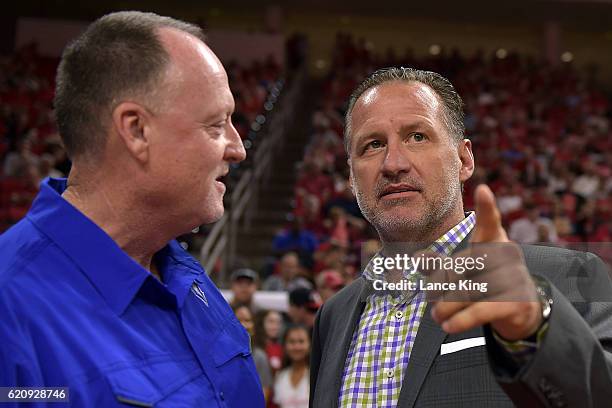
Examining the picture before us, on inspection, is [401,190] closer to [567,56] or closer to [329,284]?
[329,284]

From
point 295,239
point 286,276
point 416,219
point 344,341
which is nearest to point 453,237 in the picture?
point 416,219

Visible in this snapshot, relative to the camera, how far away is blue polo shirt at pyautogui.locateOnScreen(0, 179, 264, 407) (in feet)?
4.15

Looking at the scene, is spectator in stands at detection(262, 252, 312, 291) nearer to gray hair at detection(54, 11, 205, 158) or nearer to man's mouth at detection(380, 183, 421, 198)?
man's mouth at detection(380, 183, 421, 198)

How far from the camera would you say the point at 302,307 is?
530cm

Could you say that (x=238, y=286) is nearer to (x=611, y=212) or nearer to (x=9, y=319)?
(x=9, y=319)

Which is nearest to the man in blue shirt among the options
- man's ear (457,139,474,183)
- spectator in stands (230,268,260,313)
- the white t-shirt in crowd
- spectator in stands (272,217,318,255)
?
man's ear (457,139,474,183)

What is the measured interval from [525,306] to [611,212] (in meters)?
8.19

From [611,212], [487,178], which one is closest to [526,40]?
[487,178]

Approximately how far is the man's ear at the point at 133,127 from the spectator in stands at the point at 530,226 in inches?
257

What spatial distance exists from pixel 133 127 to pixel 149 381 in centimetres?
45

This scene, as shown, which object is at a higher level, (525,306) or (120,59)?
(120,59)

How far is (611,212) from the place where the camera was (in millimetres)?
8680

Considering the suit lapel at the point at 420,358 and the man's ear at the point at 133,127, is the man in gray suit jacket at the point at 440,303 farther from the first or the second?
the man's ear at the point at 133,127

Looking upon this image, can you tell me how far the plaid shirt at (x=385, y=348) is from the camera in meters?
1.77
